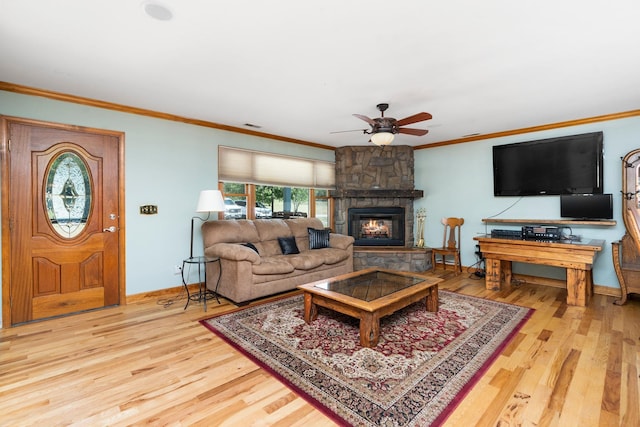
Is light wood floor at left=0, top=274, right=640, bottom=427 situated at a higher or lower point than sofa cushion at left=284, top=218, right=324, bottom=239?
lower

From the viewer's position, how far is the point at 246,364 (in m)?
2.33

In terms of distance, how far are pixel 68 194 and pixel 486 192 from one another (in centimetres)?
590

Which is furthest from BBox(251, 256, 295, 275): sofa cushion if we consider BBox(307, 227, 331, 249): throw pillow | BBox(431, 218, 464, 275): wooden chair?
BBox(431, 218, 464, 275): wooden chair

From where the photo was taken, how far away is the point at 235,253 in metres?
3.56

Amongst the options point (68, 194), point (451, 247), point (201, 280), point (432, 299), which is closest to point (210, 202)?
point (201, 280)

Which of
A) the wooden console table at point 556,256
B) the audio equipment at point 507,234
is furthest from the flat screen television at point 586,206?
the audio equipment at point 507,234

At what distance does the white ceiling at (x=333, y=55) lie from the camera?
1.92m

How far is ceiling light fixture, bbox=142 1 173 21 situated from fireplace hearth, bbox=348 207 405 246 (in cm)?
447

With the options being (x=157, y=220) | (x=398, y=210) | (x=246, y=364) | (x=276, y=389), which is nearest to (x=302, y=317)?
Answer: (x=246, y=364)

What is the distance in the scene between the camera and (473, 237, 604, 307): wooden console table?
3588mm

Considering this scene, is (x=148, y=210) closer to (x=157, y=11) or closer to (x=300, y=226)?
(x=300, y=226)

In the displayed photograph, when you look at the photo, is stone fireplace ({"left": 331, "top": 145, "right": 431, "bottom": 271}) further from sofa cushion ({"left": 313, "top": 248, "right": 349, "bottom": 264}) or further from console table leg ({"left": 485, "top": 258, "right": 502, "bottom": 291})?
console table leg ({"left": 485, "top": 258, "right": 502, "bottom": 291})

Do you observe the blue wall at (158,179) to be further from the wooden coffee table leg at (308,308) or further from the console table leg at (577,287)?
the console table leg at (577,287)

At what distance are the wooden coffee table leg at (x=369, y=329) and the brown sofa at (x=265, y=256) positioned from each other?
1.52 metres
